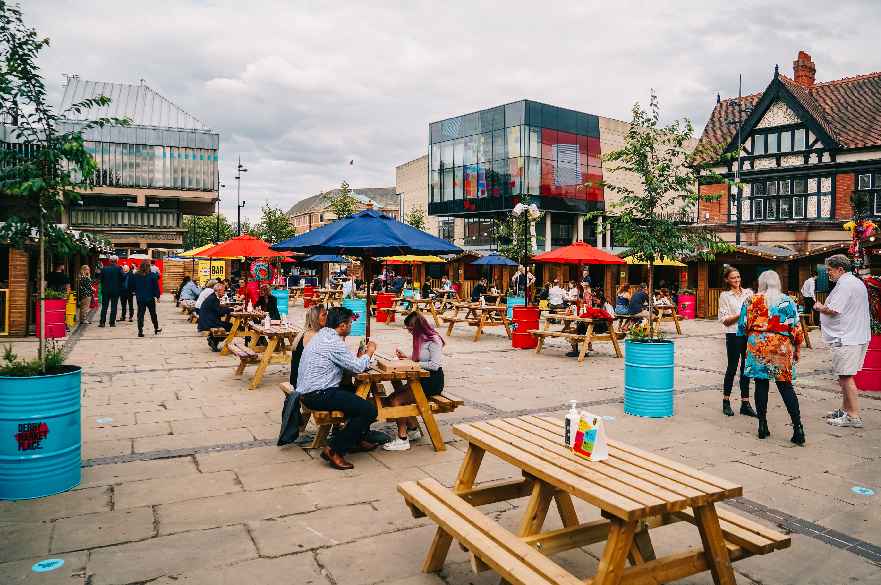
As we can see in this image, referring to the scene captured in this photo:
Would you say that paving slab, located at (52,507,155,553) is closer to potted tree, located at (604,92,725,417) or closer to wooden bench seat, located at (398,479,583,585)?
wooden bench seat, located at (398,479,583,585)

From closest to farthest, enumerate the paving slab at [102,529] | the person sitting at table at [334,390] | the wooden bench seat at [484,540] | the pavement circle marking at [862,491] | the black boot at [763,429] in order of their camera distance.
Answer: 1. the wooden bench seat at [484,540]
2. the paving slab at [102,529]
3. the pavement circle marking at [862,491]
4. the person sitting at table at [334,390]
5. the black boot at [763,429]

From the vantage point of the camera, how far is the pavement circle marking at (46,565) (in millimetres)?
3398

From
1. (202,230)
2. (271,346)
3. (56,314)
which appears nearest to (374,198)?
(202,230)

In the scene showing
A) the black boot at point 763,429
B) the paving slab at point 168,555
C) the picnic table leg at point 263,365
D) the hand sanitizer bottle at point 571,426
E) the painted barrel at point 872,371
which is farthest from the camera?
the painted barrel at point 872,371

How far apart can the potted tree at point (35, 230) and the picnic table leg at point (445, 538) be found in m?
2.88

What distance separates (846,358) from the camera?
682 centimetres

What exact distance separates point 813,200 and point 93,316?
99.8 feet

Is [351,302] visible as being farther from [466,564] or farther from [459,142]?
[459,142]

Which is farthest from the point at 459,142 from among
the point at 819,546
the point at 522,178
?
the point at 819,546

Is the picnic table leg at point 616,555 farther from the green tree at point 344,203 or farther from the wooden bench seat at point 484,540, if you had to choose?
the green tree at point 344,203

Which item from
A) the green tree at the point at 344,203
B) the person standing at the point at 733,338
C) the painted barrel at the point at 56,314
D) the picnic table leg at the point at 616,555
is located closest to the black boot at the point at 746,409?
the person standing at the point at 733,338

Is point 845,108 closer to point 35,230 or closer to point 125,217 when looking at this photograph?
point 35,230

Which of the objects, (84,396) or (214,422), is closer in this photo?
(214,422)

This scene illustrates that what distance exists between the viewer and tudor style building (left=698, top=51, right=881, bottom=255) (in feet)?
91.9
